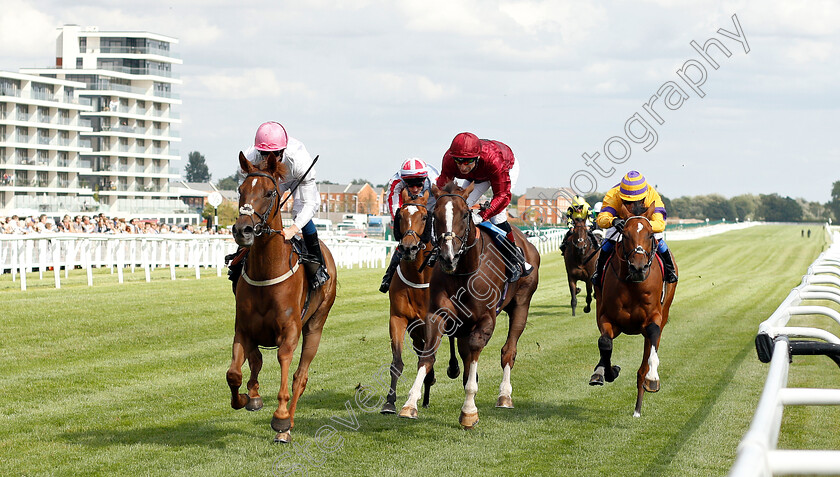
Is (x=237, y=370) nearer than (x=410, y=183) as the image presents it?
Yes

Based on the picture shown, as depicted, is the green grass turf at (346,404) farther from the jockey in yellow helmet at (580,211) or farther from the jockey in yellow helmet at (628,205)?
the jockey in yellow helmet at (580,211)

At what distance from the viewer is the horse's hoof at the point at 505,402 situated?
7.46 meters

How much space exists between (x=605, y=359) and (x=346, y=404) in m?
2.19

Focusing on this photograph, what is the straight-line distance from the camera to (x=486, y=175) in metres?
7.55

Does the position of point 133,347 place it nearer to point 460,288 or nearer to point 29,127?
point 460,288

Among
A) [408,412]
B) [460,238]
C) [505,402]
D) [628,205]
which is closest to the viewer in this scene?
[408,412]

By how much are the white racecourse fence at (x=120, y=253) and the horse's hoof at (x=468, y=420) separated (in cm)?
1116

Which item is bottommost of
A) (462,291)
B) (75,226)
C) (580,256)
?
(580,256)

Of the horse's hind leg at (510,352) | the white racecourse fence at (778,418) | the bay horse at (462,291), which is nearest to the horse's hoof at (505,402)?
the horse's hind leg at (510,352)

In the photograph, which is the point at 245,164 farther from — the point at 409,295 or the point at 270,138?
the point at 409,295

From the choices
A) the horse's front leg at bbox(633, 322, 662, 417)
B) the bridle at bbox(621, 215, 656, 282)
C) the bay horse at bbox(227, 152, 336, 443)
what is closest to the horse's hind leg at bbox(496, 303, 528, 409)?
the horse's front leg at bbox(633, 322, 662, 417)

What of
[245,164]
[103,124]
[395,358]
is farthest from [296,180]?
[103,124]

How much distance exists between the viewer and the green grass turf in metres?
5.72

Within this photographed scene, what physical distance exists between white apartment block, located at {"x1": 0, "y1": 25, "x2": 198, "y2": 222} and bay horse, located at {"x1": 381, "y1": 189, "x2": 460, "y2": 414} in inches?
2846
